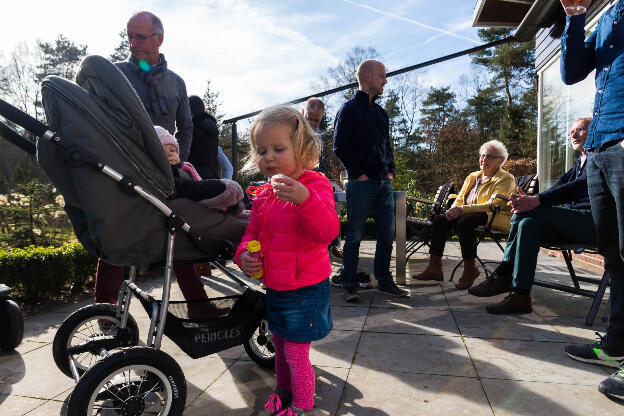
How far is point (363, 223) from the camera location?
3.79m

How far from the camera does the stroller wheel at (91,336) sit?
2.04 m

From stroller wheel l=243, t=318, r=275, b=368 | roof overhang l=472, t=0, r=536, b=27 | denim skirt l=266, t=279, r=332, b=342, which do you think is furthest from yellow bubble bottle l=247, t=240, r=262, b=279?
roof overhang l=472, t=0, r=536, b=27

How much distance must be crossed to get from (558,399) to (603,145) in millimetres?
1277

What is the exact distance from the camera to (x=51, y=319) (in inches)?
137

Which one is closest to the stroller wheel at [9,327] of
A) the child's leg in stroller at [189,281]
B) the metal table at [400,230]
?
the child's leg in stroller at [189,281]

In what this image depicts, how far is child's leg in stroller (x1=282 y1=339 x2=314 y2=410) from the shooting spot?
1.74 m

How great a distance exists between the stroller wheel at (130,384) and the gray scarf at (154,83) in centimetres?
184

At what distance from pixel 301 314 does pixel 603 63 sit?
2.03 meters

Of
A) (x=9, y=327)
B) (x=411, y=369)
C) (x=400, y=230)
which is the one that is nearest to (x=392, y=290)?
(x=400, y=230)

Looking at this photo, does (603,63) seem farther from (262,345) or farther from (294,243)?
(262,345)

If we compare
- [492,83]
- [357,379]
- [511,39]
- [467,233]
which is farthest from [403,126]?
[357,379]

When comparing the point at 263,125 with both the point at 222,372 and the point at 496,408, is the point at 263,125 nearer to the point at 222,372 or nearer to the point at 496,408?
the point at 222,372

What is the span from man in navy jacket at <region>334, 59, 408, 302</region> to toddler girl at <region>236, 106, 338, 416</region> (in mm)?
1935

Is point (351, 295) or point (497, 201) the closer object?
point (351, 295)
